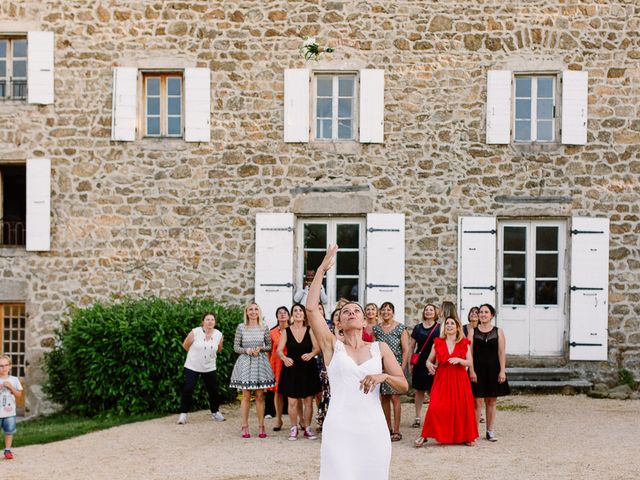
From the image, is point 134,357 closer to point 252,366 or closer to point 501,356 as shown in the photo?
point 252,366

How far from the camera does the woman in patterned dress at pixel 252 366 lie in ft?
29.6

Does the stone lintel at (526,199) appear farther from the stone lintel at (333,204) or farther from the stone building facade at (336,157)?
the stone lintel at (333,204)

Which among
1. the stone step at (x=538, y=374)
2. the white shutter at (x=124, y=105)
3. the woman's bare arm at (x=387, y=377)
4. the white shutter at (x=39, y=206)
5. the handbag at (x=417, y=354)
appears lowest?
the stone step at (x=538, y=374)

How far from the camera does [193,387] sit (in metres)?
10.2

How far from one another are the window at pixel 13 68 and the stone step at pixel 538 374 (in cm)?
800

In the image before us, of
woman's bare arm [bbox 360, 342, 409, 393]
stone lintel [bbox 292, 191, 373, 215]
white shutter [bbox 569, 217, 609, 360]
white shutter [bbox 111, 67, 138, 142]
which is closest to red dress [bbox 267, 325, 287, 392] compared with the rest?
stone lintel [bbox 292, 191, 373, 215]

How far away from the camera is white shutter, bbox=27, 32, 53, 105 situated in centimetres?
1220

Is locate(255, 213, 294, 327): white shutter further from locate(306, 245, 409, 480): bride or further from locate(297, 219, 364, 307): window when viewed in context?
locate(306, 245, 409, 480): bride

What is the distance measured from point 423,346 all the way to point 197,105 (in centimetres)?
508

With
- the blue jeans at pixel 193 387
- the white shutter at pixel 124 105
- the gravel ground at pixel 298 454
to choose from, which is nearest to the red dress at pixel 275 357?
the gravel ground at pixel 298 454

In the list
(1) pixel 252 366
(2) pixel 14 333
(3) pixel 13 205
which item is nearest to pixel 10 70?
(3) pixel 13 205

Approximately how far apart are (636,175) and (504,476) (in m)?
6.46

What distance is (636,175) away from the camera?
12.1m

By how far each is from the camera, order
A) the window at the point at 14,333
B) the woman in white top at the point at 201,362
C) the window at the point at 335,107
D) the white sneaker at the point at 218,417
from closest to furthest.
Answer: the woman in white top at the point at 201,362, the white sneaker at the point at 218,417, the window at the point at 335,107, the window at the point at 14,333
